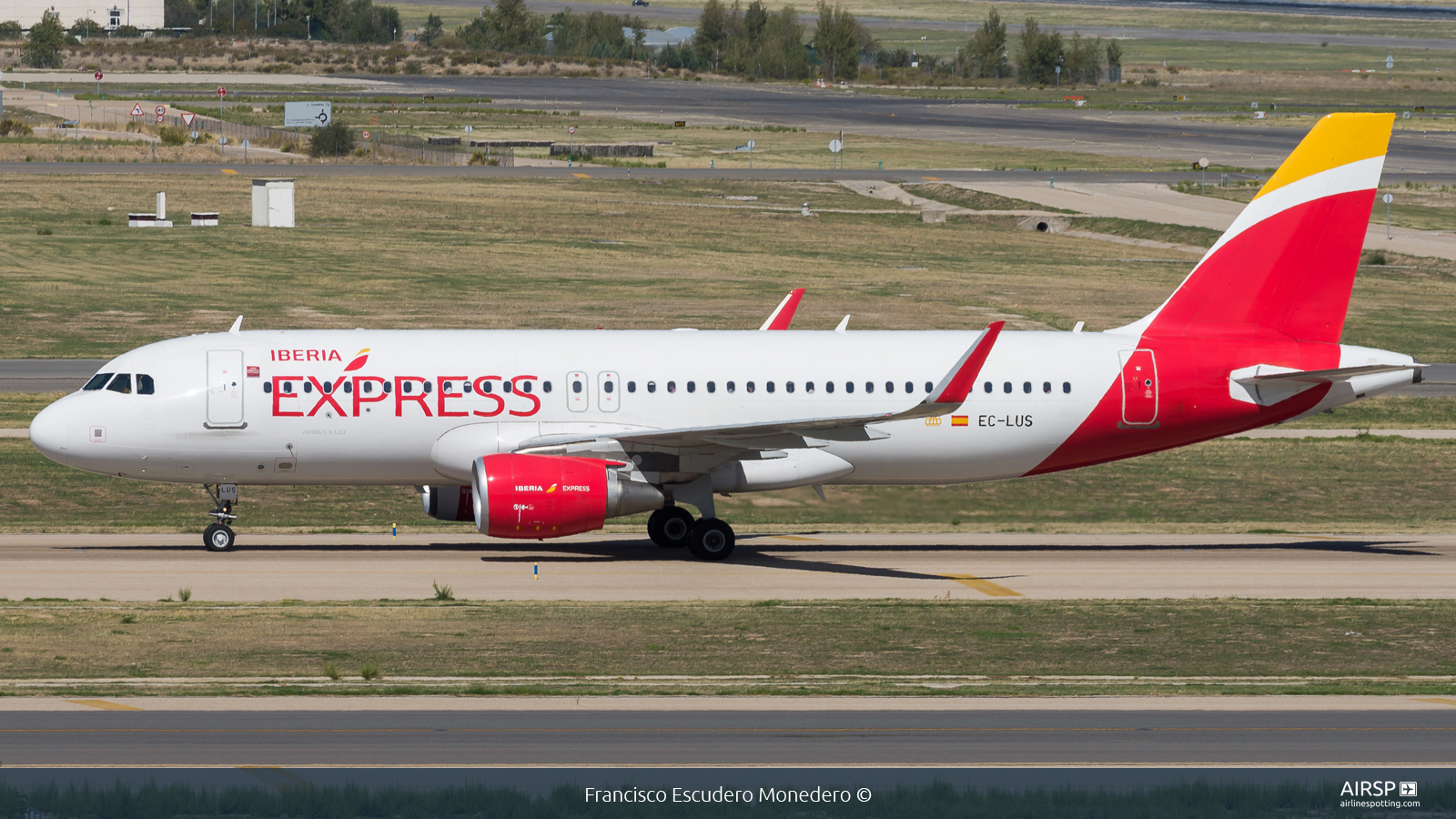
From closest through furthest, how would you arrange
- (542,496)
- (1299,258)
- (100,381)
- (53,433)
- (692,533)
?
(542,496)
(53,433)
(100,381)
(692,533)
(1299,258)

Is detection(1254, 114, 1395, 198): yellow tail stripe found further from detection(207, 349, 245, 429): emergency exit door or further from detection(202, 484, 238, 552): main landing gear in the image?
detection(202, 484, 238, 552): main landing gear

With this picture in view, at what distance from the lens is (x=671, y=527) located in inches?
1342

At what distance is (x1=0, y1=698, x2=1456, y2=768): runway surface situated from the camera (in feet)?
61.3

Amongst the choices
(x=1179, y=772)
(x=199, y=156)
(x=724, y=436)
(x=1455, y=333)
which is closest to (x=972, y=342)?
(x=724, y=436)

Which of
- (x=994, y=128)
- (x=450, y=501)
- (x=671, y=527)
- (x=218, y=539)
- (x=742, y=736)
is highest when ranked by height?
(x=994, y=128)

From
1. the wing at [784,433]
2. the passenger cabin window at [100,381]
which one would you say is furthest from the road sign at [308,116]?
the wing at [784,433]

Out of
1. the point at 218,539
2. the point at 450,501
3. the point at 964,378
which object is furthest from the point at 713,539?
the point at 218,539

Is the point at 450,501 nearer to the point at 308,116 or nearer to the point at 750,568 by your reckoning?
the point at 750,568

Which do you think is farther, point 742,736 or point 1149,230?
point 1149,230

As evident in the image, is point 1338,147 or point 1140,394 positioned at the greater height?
point 1338,147

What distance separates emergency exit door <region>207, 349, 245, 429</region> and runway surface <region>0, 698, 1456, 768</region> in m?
12.2

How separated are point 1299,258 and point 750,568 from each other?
13.1m

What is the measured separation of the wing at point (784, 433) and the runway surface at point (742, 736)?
29.7 ft

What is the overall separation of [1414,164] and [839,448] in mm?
104354
